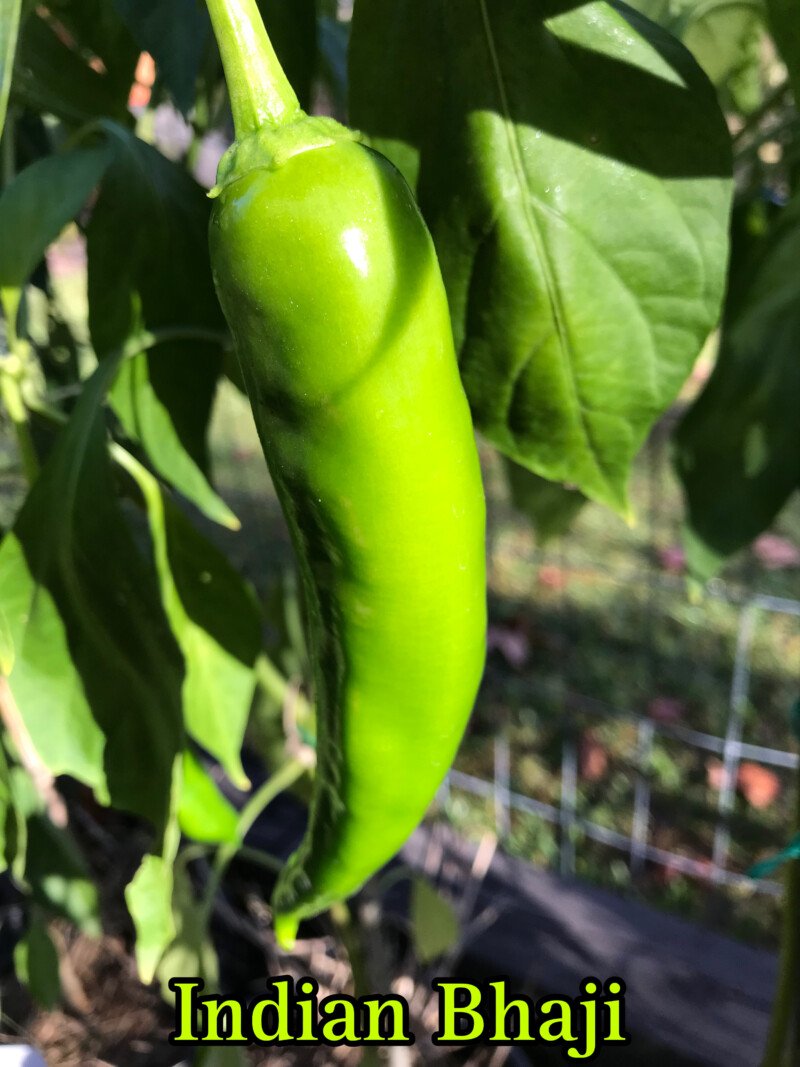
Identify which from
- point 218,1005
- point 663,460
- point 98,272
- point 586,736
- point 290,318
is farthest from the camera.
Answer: point 663,460

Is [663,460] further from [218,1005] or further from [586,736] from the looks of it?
[218,1005]

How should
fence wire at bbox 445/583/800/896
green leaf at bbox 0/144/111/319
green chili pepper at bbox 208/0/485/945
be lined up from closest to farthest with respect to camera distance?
1. green chili pepper at bbox 208/0/485/945
2. green leaf at bbox 0/144/111/319
3. fence wire at bbox 445/583/800/896

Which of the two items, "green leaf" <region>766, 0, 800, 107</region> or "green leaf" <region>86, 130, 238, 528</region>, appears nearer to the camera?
"green leaf" <region>766, 0, 800, 107</region>

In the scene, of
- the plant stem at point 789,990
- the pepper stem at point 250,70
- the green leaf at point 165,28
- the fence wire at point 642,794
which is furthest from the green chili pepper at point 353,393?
the fence wire at point 642,794

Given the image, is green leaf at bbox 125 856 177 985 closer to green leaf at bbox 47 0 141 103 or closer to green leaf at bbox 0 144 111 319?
green leaf at bbox 0 144 111 319

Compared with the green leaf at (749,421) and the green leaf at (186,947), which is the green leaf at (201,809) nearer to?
the green leaf at (186,947)

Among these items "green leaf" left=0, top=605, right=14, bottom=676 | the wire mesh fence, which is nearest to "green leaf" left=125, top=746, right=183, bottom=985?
"green leaf" left=0, top=605, right=14, bottom=676

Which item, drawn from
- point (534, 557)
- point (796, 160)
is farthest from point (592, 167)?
point (534, 557)
